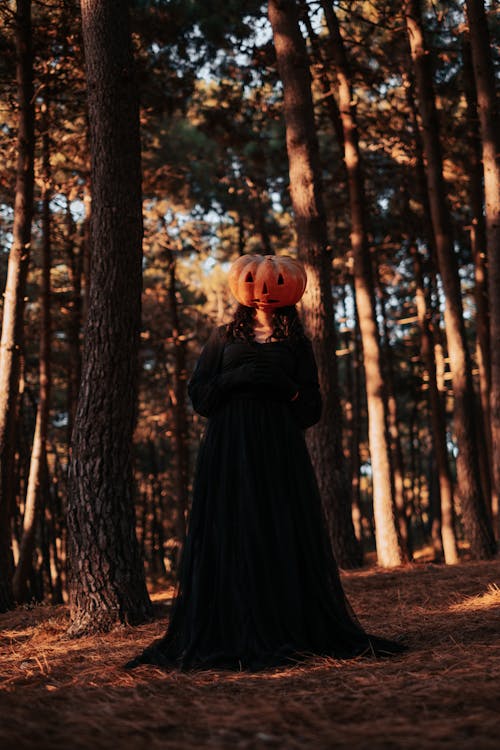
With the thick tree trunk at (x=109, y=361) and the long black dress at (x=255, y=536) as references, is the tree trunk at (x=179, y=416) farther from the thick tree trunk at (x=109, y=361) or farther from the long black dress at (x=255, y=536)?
the long black dress at (x=255, y=536)

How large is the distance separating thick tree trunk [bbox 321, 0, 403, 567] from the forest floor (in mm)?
4931

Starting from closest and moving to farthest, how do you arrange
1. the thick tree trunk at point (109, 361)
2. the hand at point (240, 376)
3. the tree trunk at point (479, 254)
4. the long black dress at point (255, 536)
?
the long black dress at point (255, 536) < the hand at point (240, 376) < the thick tree trunk at point (109, 361) < the tree trunk at point (479, 254)

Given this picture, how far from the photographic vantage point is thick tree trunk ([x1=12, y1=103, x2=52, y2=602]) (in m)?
11.7

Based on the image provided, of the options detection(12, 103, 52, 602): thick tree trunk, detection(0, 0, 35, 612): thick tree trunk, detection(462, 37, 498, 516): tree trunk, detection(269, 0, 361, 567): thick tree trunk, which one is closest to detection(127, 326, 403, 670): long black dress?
detection(269, 0, 361, 567): thick tree trunk

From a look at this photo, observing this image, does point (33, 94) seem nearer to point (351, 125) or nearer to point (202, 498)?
point (351, 125)

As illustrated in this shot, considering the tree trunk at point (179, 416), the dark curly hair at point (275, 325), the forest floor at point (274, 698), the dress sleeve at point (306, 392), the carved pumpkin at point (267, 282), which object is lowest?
the forest floor at point (274, 698)

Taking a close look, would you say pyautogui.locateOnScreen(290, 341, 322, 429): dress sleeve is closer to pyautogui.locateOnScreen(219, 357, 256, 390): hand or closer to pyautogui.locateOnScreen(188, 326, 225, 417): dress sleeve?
pyautogui.locateOnScreen(219, 357, 256, 390): hand

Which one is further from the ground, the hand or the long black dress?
the hand

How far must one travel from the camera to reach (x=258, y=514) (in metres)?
4.93

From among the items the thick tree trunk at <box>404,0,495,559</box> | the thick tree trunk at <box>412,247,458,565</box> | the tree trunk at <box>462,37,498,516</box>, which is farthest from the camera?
the tree trunk at <box>462,37,498,516</box>

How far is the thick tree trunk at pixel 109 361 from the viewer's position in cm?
661

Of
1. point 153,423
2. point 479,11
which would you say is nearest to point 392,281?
point 153,423

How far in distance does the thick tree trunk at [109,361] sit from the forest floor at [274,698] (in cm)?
69

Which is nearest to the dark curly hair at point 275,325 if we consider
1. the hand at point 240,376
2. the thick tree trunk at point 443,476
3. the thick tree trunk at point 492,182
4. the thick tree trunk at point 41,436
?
the hand at point 240,376
